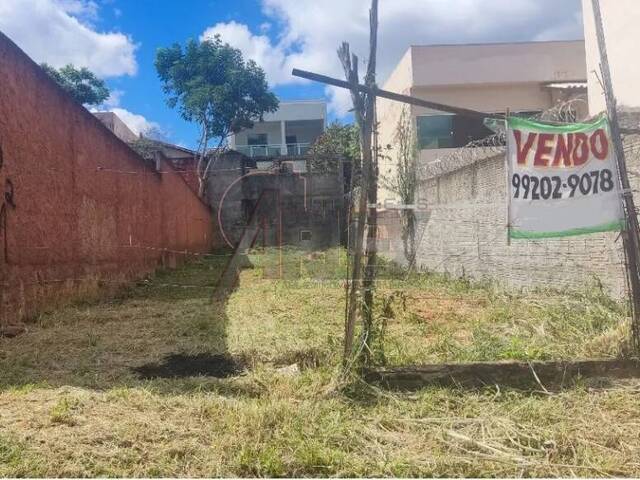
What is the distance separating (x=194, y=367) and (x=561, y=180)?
3.27m

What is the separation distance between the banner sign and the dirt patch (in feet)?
8.11

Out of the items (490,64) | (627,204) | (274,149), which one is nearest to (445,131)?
(490,64)

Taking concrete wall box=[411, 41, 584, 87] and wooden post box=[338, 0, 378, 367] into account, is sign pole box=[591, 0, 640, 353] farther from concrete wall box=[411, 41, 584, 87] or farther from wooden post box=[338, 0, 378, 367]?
concrete wall box=[411, 41, 584, 87]

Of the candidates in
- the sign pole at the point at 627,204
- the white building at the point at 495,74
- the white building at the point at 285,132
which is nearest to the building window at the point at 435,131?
the white building at the point at 495,74

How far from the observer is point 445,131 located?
1628cm

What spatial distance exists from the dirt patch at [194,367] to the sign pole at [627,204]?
3.03 metres

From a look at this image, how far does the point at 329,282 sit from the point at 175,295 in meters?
2.86

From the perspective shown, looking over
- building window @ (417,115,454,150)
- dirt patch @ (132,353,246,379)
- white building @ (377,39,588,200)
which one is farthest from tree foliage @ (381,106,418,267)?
dirt patch @ (132,353,246,379)

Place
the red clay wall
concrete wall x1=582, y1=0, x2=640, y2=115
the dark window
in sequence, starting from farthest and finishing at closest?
the dark window, concrete wall x1=582, y1=0, x2=640, y2=115, the red clay wall

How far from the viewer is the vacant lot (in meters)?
2.67

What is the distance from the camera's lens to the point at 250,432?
295 cm

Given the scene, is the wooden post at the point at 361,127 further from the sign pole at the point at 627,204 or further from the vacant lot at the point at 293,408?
the sign pole at the point at 627,204

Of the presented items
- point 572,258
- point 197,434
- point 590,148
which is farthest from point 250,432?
point 572,258

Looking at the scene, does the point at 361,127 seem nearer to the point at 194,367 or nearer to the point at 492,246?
the point at 194,367
